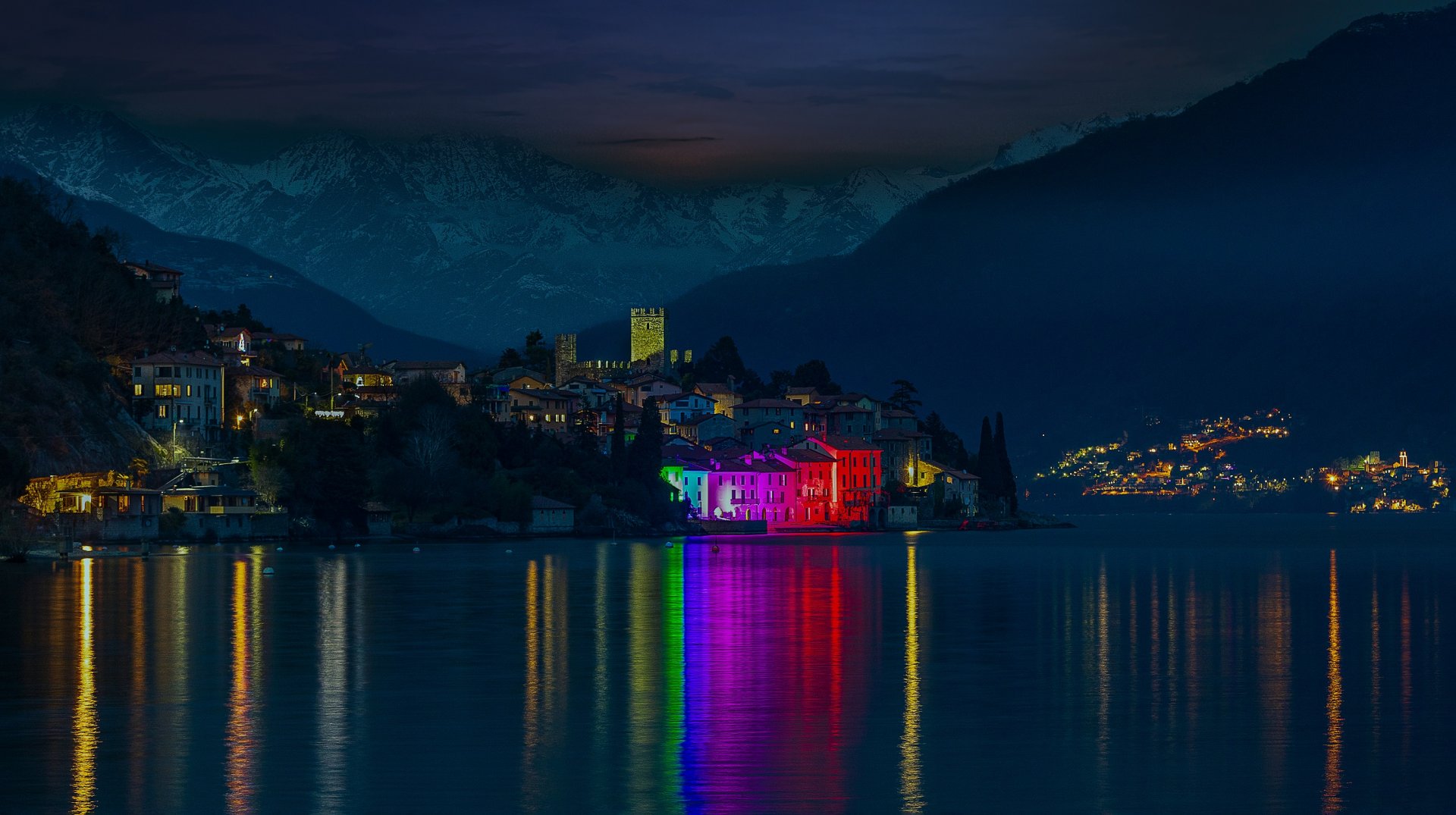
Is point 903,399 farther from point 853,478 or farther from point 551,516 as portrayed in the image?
point 551,516

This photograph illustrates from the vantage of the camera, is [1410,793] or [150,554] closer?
[1410,793]

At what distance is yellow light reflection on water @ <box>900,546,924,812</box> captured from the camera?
2170 centimetres

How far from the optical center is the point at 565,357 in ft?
551

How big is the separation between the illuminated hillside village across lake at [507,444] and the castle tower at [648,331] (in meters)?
15.5

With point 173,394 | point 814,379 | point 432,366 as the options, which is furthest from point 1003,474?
point 173,394

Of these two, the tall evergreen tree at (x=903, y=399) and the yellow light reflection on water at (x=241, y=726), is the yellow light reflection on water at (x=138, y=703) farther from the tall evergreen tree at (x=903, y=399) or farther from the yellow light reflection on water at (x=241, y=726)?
the tall evergreen tree at (x=903, y=399)

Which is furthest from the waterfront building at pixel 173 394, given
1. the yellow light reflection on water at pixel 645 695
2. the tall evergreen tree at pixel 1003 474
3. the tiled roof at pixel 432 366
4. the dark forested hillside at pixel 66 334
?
the tall evergreen tree at pixel 1003 474

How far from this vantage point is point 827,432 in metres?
144

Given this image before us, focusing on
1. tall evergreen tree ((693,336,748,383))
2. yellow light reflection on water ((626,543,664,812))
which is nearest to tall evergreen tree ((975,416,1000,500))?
tall evergreen tree ((693,336,748,383))

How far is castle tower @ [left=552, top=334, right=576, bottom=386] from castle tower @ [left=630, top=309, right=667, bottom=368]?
14925mm

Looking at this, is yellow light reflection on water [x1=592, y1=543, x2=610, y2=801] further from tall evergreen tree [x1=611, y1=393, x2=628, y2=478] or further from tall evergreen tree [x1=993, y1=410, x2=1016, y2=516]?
tall evergreen tree [x1=993, y1=410, x2=1016, y2=516]

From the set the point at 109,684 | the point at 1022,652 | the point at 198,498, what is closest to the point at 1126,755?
the point at 1022,652

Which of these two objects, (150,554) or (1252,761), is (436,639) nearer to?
(1252,761)

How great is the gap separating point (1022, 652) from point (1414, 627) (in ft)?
43.8
